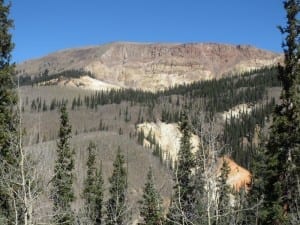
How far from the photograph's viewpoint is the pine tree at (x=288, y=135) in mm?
29891

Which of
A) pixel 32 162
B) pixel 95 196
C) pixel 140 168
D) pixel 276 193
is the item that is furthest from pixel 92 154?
pixel 140 168

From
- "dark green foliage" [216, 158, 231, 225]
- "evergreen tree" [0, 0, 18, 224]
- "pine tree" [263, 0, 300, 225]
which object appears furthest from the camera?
"pine tree" [263, 0, 300, 225]

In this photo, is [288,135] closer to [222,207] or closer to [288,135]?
[288,135]

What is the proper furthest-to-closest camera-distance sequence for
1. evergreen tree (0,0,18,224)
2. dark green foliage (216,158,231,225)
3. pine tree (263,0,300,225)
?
pine tree (263,0,300,225) → evergreen tree (0,0,18,224) → dark green foliage (216,158,231,225)

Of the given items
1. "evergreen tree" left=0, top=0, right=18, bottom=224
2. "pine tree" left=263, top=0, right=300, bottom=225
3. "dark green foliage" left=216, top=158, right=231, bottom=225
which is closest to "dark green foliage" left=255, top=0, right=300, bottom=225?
"pine tree" left=263, top=0, right=300, bottom=225

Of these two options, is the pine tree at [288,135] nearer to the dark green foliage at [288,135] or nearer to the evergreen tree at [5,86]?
the dark green foliage at [288,135]

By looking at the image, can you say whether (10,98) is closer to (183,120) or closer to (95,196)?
(183,120)

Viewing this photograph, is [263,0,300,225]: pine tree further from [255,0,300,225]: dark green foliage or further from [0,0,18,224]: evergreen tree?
[0,0,18,224]: evergreen tree

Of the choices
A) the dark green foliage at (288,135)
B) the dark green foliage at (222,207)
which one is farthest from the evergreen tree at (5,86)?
the dark green foliage at (288,135)

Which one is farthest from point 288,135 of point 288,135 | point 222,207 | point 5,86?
point 5,86

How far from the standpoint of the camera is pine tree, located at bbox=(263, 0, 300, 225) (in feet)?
98.1

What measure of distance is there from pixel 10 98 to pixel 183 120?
2089 centimetres

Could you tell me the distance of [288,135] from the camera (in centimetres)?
2972

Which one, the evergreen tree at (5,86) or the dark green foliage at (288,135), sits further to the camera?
the dark green foliage at (288,135)
